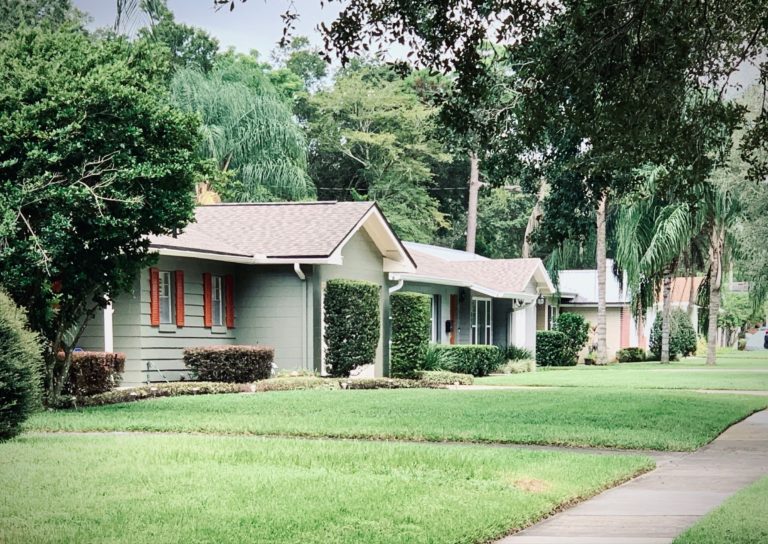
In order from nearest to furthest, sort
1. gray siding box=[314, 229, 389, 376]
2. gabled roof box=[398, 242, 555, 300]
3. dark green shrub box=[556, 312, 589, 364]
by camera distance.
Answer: gray siding box=[314, 229, 389, 376]
gabled roof box=[398, 242, 555, 300]
dark green shrub box=[556, 312, 589, 364]

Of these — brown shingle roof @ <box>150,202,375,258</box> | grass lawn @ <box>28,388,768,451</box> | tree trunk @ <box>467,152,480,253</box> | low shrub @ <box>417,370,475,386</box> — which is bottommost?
low shrub @ <box>417,370,475,386</box>

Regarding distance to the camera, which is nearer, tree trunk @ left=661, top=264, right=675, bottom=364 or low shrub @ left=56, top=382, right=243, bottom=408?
low shrub @ left=56, top=382, right=243, bottom=408

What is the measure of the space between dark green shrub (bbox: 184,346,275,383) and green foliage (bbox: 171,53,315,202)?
60.8 ft

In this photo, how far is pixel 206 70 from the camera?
45.7 m

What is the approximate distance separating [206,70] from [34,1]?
14654mm

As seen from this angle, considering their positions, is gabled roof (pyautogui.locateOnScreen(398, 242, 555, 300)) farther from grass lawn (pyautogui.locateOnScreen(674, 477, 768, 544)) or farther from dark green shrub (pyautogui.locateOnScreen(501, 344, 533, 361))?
grass lawn (pyautogui.locateOnScreen(674, 477, 768, 544))

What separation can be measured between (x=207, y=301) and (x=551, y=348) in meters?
22.7

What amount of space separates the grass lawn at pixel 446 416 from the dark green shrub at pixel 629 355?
29062mm

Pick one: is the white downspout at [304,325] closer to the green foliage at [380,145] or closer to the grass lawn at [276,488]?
the grass lawn at [276,488]

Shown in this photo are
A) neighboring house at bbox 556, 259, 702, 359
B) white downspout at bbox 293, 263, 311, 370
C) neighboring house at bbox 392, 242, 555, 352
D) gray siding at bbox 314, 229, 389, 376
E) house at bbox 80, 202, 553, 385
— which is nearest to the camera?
house at bbox 80, 202, 553, 385

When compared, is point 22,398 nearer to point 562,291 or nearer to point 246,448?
point 246,448

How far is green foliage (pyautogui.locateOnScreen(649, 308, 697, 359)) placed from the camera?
53.3 m

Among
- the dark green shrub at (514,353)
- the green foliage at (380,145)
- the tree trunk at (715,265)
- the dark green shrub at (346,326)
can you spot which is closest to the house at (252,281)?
the dark green shrub at (346,326)

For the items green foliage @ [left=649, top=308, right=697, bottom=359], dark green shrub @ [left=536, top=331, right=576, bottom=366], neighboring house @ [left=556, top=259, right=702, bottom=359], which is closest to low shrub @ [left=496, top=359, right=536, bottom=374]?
dark green shrub @ [left=536, top=331, right=576, bottom=366]
